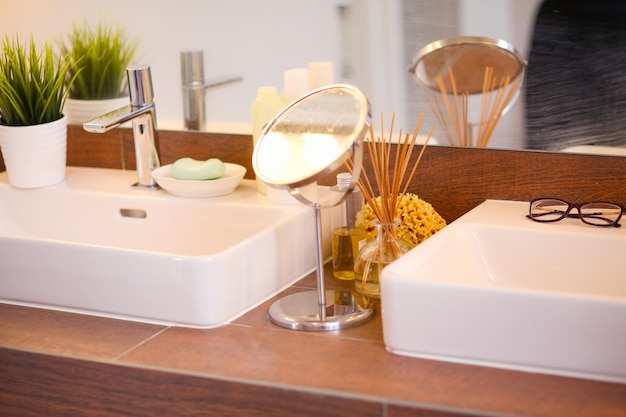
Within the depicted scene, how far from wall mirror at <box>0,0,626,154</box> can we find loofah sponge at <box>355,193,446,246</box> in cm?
16

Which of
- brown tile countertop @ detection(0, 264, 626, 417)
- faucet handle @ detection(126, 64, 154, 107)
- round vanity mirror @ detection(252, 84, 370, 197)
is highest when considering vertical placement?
faucet handle @ detection(126, 64, 154, 107)

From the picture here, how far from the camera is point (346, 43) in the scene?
1.54 m

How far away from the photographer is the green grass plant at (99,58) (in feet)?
5.73

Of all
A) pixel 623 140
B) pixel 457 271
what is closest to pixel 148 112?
pixel 457 271

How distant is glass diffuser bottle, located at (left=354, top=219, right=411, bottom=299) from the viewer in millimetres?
1340

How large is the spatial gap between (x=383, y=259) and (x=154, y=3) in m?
0.71

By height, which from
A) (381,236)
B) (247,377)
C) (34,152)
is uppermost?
(34,152)

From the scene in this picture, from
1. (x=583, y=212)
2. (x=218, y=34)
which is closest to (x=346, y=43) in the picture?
(x=218, y=34)

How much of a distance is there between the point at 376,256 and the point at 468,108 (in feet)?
1.02

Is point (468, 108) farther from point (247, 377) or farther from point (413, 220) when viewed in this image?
point (247, 377)

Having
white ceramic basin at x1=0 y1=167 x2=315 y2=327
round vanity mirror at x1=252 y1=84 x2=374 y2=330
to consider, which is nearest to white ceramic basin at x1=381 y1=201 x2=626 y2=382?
round vanity mirror at x1=252 y1=84 x2=374 y2=330

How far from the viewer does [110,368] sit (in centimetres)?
115

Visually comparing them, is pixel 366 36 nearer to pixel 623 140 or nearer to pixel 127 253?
pixel 623 140

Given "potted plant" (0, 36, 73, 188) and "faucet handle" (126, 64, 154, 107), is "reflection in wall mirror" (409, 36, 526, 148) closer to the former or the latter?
"faucet handle" (126, 64, 154, 107)
